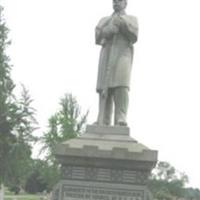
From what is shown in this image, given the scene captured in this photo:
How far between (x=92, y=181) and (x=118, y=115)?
1.48 m

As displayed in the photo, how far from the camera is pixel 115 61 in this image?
42.3 ft

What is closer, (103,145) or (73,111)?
(103,145)

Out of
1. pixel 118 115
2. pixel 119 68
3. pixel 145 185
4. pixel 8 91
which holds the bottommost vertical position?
pixel 145 185

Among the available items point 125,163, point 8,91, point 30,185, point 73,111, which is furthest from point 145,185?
point 30,185

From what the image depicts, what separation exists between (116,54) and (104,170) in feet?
7.92

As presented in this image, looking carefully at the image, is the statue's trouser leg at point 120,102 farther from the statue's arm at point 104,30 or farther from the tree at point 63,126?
the tree at point 63,126

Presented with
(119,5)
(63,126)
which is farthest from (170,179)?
(119,5)

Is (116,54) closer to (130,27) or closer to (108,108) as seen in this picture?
(130,27)

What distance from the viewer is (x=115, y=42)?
1303cm

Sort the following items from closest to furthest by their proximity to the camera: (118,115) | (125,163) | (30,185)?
1. (125,163)
2. (118,115)
3. (30,185)

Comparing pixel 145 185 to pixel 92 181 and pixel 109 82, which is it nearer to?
pixel 92 181

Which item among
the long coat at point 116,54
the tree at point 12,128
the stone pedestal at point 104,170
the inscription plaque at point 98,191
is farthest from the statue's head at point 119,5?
the tree at point 12,128

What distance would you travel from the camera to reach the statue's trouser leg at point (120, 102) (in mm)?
12607

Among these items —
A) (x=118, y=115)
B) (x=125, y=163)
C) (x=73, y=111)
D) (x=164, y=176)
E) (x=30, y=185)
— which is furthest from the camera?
(x=164, y=176)
